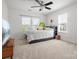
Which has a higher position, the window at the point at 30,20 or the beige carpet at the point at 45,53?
the window at the point at 30,20

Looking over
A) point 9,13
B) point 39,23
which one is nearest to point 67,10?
point 39,23

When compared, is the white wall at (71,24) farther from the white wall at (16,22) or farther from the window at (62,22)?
the white wall at (16,22)

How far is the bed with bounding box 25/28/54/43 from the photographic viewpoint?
451 cm

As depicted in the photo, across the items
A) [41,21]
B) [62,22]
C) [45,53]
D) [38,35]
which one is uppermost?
[41,21]

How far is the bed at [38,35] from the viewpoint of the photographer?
178 inches

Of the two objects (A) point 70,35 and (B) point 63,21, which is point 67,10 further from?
(A) point 70,35

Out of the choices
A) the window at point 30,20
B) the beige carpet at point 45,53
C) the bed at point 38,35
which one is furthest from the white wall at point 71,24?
the window at point 30,20

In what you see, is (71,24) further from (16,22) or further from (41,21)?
(16,22)

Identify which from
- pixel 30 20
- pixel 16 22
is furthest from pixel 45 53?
pixel 30 20

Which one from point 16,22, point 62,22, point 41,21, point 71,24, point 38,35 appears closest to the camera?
point 71,24

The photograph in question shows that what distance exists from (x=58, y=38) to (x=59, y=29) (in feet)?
2.68

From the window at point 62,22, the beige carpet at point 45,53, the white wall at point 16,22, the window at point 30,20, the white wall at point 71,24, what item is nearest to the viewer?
the beige carpet at point 45,53

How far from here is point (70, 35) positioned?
4867mm

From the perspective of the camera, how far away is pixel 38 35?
16.0ft
